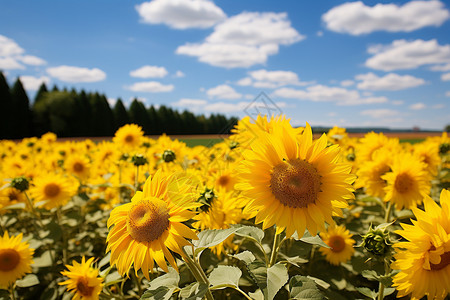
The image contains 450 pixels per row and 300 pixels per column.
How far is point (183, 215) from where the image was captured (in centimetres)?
127

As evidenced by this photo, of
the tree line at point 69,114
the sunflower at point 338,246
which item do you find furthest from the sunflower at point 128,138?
the tree line at point 69,114

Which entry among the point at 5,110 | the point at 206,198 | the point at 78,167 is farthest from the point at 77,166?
the point at 5,110

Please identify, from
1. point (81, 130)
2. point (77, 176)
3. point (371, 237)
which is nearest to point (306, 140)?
point (371, 237)

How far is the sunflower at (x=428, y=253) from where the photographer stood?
48.2 inches

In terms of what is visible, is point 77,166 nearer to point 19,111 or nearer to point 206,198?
point 206,198

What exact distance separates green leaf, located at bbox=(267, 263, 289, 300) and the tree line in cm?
3857

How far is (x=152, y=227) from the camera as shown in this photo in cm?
128

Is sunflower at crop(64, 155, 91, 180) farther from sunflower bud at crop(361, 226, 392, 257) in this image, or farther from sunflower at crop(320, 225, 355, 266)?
sunflower bud at crop(361, 226, 392, 257)

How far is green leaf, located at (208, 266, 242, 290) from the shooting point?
1340 mm

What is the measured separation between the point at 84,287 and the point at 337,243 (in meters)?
2.10

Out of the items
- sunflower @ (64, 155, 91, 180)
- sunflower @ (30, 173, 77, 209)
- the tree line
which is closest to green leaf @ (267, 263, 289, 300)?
sunflower @ (30, 173, 77, 209)

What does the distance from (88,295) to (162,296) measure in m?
0.90

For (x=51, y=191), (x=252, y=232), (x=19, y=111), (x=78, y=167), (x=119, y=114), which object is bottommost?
(x=51, y=191)

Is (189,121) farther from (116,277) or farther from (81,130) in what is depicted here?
(116,277)
